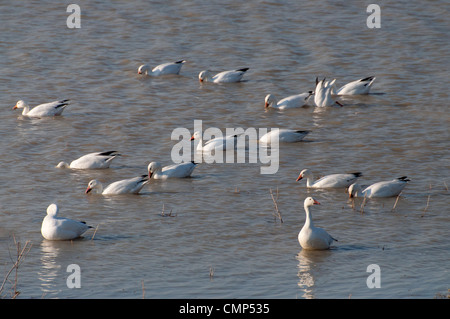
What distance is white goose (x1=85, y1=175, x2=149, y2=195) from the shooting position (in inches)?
527

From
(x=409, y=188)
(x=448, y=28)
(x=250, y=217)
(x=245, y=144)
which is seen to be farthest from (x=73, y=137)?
(x=448, y=28)

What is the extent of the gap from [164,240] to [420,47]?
13.4 meters

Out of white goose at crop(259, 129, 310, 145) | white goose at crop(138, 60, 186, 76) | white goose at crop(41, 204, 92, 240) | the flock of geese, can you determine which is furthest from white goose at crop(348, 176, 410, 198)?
white goose at crop(138, 60, 186, 76)

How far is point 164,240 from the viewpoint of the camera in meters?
11.2

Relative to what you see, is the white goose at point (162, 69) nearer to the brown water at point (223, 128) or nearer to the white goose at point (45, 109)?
the brown water at point (223, 128)

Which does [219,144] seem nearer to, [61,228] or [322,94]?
[322,94]

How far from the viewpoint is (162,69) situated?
2078 cm

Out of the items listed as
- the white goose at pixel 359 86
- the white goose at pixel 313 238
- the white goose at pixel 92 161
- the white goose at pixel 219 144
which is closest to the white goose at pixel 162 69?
the white goose at pixel 359 86

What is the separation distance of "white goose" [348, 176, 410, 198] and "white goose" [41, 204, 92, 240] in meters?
4.47

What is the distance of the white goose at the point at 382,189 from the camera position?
12.9 m

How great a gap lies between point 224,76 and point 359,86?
3453 millimetres

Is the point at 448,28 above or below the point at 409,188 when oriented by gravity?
above
